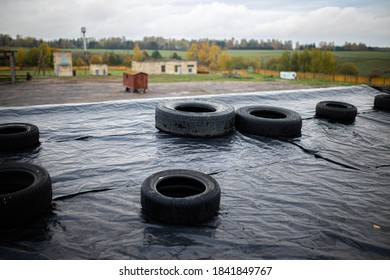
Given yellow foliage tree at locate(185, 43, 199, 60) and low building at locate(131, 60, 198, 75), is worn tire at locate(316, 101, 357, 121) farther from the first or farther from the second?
yellow foliage tree at locate(185, 43, 199, 60)

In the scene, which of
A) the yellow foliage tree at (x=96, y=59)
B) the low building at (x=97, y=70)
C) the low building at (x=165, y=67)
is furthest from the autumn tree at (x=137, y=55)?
the low building at (x=97, y=70)

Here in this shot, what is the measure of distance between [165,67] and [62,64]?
11.5 metres

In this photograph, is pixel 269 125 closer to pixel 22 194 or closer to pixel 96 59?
pixel 22 194

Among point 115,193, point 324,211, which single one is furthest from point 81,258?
point 324,211

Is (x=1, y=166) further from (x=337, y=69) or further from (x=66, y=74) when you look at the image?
(x=337, y=69)

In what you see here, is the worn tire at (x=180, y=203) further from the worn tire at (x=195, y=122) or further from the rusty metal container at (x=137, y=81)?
the rusty metal container at (x=137, y=81)

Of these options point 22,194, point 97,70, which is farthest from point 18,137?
point 97,70

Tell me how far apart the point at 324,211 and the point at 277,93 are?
5214 millimetres

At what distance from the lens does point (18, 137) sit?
12.4 feet

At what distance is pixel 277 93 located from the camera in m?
7.47

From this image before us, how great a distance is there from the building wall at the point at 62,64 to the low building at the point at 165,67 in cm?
825

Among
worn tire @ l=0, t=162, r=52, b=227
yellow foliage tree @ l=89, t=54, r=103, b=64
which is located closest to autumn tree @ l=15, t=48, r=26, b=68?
yellow foliage tree @ l=89, t=54, r=103, b=64

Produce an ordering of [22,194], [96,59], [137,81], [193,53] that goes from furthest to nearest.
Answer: [193,53], [96,59], [137,81], [22,194]
